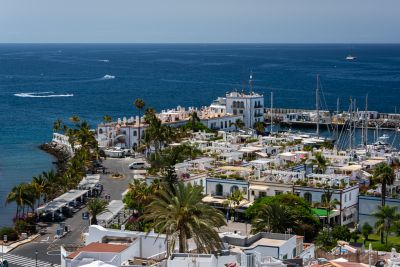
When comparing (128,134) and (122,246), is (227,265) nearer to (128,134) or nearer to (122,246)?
(122,246)

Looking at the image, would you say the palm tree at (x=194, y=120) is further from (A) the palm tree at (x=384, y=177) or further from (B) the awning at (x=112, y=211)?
(A) the palm tree at (x=384, y=177)

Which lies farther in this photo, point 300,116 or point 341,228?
point 300,116

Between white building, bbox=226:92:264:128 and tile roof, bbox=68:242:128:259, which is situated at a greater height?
tile roof, bbox=68:242:128:259

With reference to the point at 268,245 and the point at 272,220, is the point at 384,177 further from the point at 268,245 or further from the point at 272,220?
the point at 268,245

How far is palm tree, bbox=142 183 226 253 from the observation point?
33906 mm

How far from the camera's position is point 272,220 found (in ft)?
162

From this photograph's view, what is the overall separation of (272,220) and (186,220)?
611 inches

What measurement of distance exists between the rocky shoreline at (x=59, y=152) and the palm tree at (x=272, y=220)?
41.0m

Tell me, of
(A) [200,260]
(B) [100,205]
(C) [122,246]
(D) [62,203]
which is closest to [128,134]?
(D) [62,203]

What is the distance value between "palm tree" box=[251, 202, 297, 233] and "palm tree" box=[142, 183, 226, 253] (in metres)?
12.9

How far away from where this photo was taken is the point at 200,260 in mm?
29312

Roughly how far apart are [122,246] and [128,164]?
5039cm

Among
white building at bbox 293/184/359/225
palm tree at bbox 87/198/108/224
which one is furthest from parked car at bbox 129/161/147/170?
palm tree at bbox 87/198/108/224

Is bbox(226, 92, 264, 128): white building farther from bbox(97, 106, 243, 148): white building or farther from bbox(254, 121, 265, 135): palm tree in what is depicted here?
bbox(254, 121, 265, 135): palm tree
